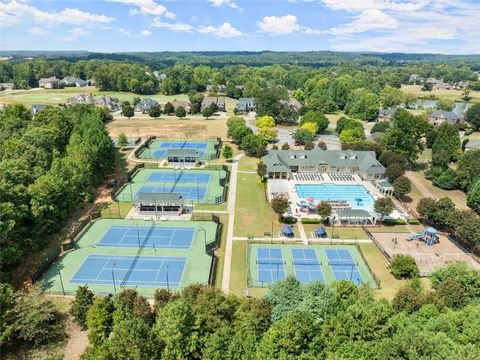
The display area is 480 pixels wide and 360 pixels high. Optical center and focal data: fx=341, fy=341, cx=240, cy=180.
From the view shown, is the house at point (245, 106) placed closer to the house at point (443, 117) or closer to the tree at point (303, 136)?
the tree at point (303, 136)

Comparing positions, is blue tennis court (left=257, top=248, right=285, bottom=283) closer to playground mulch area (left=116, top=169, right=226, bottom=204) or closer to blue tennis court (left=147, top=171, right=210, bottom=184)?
playground mulch area (left=116, top=169, right=226, bottom=204)

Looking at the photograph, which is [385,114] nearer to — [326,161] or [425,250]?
[326,161]

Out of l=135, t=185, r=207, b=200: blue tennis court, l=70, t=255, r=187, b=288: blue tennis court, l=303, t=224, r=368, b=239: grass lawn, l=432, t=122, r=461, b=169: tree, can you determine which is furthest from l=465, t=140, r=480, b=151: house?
l=70, t=255, r=187, b=288: blue tennis court

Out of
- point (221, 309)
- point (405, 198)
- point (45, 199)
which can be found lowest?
point (405, 198)

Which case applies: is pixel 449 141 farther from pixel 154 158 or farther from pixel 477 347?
pixel 154 158

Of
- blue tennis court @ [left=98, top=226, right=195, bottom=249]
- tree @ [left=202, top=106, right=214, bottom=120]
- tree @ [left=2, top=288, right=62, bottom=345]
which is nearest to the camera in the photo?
tree @ [left=2, top=288, right=62, bottom=345]

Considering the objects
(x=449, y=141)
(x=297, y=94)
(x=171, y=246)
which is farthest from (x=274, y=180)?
(x=297, y=94)

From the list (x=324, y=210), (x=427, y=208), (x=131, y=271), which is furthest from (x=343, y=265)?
(x=131, y=271)
